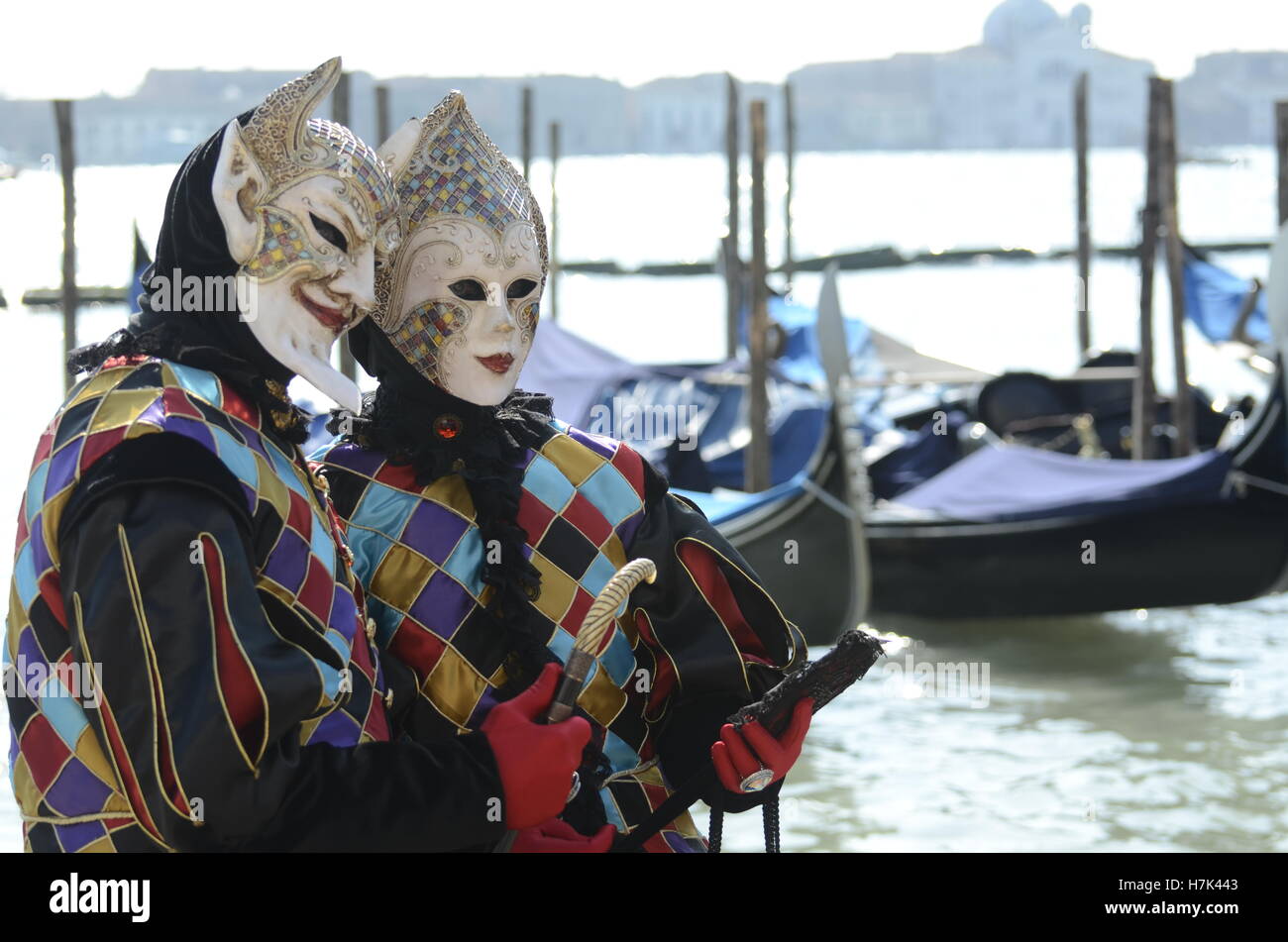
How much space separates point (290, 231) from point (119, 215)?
69801 millimetres

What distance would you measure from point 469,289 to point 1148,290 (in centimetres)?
822

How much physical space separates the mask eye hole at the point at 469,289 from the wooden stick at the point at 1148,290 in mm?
8073

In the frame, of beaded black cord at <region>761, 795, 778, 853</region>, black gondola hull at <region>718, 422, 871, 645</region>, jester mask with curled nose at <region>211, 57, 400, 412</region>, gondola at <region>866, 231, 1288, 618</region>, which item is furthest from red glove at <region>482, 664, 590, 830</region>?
gondola at <region>866, 231, 1288, 618</region>

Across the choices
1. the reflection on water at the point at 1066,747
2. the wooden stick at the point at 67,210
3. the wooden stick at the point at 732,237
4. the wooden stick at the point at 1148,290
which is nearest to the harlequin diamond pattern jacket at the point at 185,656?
the reflection on water at the point at 1066,747

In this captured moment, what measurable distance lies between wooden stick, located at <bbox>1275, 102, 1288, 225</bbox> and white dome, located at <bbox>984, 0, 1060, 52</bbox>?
55.7 m

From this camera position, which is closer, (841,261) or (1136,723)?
(1136,723)

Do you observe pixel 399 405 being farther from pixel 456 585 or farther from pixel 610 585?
pixel 610 585

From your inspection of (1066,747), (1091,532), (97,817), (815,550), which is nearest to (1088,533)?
(1091,532)

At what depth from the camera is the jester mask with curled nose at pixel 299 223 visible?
1.75 metres

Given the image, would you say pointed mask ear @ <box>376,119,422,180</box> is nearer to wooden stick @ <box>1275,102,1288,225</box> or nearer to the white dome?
wooden stick @ <box>1275,102,1288,225</box>

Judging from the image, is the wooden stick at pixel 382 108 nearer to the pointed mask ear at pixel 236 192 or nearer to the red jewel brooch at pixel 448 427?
the red jewel brooch at pixel 448 427

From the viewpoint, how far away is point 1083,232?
46.4 ft
